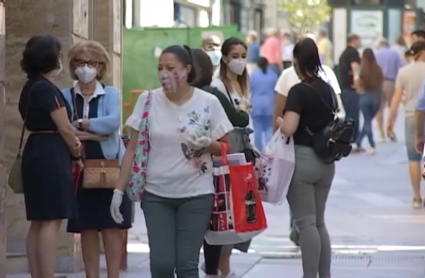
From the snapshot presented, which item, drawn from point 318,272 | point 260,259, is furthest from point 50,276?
point 260,259

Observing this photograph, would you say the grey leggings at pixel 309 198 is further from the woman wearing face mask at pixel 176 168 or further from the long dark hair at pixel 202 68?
the woman wearing face mask at pixel 176 168

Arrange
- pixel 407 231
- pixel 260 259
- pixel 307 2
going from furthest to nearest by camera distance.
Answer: pixel 307 2, pixel 407 231, pixel 260 259

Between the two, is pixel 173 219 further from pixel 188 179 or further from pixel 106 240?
pixel 106 240

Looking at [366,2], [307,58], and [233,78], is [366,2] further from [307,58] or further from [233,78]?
[307,58]

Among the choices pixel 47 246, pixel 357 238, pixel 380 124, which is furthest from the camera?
pixel 380 124

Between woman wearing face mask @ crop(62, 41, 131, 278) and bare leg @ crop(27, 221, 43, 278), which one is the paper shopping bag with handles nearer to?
woman wearing face mask @ crop(62, 41, 131, 278)

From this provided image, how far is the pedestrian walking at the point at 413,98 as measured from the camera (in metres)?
13.7

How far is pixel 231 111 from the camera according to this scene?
866 centimetres

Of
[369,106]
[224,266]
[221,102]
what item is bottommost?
[224,266]

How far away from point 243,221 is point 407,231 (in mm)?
5516

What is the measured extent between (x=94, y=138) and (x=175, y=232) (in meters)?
1.40

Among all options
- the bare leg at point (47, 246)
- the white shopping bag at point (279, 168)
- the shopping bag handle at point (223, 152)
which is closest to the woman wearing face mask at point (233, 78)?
the white shopping bag at point (279, 168)

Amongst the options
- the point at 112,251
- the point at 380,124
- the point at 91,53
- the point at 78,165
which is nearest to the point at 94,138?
the point at 78,165

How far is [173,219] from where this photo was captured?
673 cm
